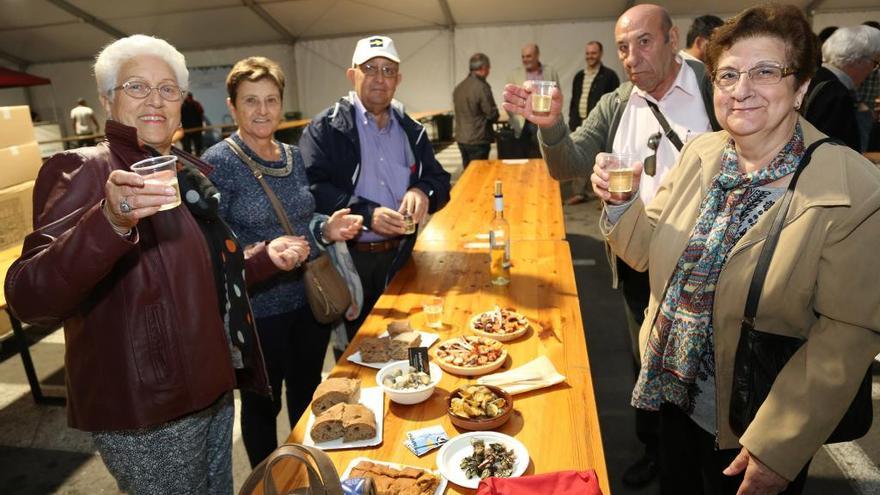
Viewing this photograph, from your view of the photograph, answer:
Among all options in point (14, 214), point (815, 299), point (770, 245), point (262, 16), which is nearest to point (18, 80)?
point (262, 16)

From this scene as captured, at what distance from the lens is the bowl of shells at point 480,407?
150cm

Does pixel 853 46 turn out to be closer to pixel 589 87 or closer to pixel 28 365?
pixel 589 87

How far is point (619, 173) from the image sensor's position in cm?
170

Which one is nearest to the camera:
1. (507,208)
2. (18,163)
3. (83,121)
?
(507,208)

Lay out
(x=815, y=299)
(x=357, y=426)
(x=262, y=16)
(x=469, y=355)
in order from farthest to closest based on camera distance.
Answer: (x=262, y=16), (x=469, y=355), (x=357, y=426), (x=815, y=299)

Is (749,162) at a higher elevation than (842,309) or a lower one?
higher

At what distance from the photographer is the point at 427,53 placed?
50.7ft

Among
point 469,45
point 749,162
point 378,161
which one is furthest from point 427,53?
point 749,162

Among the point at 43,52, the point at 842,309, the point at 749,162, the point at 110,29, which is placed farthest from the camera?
the point at 43,52

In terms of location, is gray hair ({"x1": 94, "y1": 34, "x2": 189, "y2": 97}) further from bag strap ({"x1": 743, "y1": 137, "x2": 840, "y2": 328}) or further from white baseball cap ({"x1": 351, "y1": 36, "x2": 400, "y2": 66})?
bag strap ({"x1": 743, "y1": 137, "x2": 840, "y2": 328})

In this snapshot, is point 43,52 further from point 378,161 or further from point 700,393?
point 700,393

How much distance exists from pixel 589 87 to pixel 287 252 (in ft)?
22.7

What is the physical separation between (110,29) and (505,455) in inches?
682

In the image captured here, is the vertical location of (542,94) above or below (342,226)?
above
